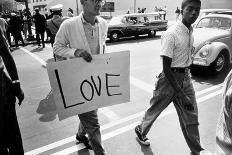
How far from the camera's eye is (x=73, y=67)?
2.58 metres

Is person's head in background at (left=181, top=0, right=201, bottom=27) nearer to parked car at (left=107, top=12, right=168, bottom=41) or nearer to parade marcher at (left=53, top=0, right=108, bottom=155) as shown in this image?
parade marcher at (left=53, top=0, right=108, bottom=155)

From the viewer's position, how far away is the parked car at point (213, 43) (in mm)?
7328

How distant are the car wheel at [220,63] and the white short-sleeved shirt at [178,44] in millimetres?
4880

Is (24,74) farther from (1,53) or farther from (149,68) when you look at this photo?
(1,53)

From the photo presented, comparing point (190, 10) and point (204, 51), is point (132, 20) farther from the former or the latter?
point (190, 10)

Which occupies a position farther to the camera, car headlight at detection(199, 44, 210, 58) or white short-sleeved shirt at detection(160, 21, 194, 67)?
car headlight at detection(199, 44, 210, 58)

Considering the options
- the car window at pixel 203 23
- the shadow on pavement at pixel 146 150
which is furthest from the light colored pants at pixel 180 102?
the car window at pixel 203 23

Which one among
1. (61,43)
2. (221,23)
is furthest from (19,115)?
(221,23)

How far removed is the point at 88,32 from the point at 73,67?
0.45m

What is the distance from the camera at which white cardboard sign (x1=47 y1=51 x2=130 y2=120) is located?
2545mm

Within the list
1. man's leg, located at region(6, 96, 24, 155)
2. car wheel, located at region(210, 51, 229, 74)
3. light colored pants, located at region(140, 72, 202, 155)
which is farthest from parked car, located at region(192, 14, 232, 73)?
man's leg, located at region(6, 96, 24, 155)

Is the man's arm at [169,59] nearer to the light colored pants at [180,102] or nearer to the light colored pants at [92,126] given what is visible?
the light colored pants at [180,102]

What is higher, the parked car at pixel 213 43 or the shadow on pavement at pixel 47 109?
the parked car at pixel 213 43

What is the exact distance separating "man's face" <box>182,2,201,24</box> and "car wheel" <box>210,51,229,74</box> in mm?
4961
